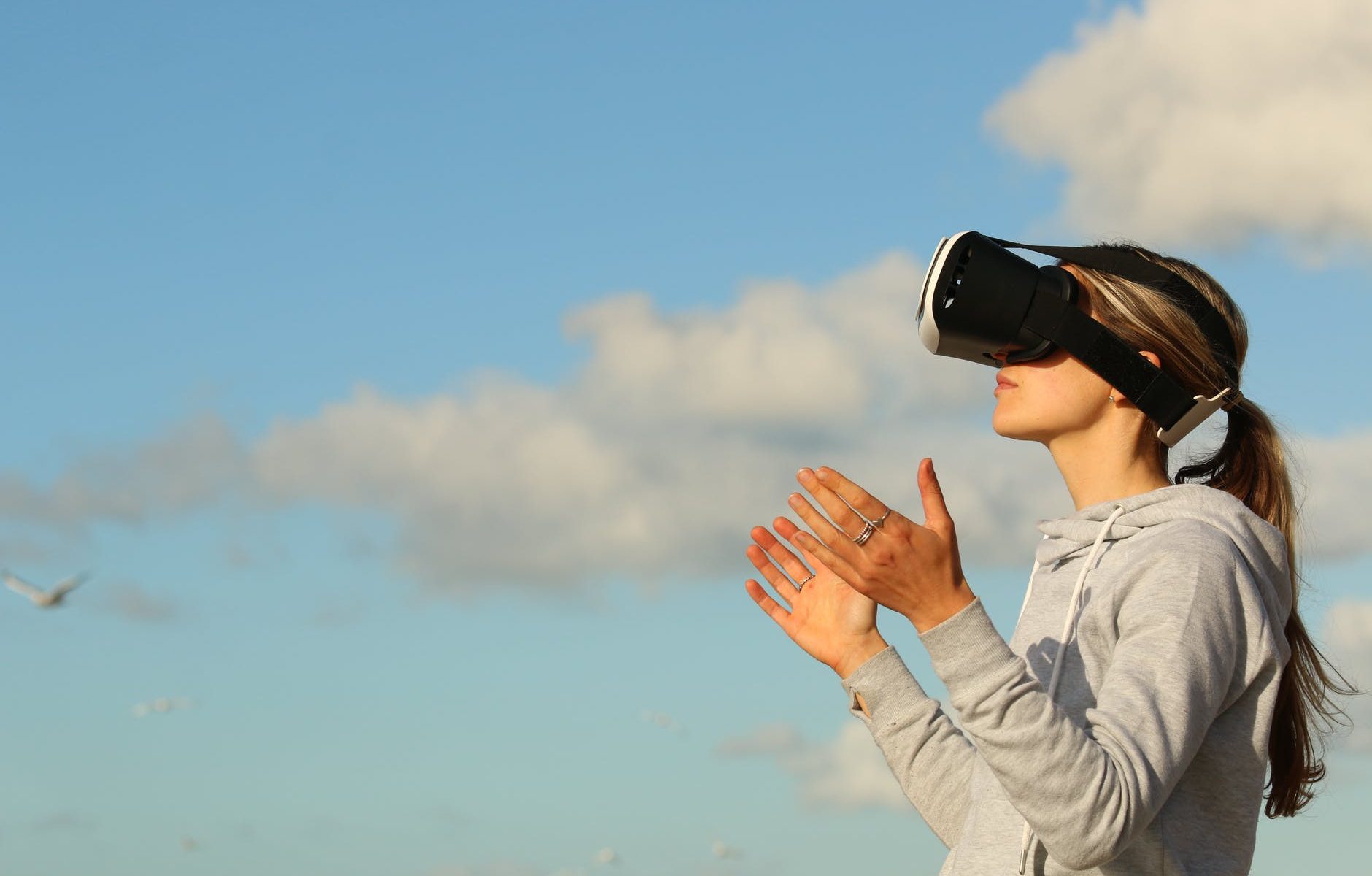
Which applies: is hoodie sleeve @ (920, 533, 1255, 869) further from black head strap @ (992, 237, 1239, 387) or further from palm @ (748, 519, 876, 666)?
palm @ (748, 519, 876, 666)

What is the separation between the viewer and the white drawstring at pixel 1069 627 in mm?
4172

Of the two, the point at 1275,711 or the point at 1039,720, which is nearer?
the point at 1039,720

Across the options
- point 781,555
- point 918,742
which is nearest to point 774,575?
point 781,555

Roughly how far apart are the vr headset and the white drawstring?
1.28 ft

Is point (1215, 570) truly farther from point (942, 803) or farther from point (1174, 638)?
point (942, 803)

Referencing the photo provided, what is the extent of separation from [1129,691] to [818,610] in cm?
177

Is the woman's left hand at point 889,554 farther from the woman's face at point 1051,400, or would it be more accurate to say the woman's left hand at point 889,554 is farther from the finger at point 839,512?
the woman's face at point 1051,400

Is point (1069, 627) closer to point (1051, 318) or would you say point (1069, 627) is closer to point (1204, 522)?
point (1204, 522)

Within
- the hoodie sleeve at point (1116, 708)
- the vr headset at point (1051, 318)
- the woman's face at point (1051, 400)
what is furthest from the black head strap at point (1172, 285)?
the hoodie sleeve at point (1116, 708)

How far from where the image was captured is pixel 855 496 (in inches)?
148

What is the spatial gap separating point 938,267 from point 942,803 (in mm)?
1876

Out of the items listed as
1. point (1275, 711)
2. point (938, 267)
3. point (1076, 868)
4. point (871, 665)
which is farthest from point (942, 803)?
point (938, 267)

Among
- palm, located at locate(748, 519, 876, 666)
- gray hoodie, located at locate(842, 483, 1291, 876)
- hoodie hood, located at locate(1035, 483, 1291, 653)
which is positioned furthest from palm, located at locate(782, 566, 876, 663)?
hoodie hood, located at locate(1035, 483, 1291, 653)

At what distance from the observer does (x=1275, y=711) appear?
4.67m
